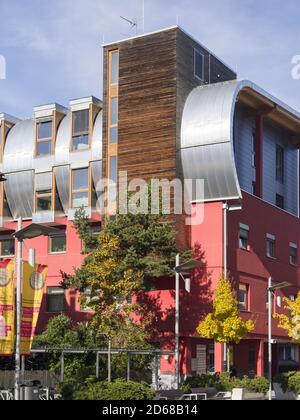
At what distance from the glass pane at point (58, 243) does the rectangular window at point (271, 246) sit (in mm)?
12767

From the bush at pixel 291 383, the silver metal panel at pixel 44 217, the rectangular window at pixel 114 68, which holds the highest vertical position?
the rectangular window at pixel 114 68

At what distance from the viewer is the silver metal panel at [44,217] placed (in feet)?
161

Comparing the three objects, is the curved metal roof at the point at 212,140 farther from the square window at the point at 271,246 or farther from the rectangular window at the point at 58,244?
the rectangular window at the point at 58,244

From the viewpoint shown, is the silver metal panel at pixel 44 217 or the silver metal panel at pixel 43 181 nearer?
the silver metal panel at pixel 44 217

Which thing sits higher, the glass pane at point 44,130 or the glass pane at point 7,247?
the glass pane at point 44,130

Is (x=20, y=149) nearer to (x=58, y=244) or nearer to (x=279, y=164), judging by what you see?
(x=58, y=244)

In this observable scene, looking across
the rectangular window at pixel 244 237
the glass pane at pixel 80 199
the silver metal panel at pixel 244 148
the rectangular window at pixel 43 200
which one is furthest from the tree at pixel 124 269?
the rectangular window at pixel 43 200

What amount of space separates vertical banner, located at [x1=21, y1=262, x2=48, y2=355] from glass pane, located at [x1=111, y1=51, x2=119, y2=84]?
78.8 ft

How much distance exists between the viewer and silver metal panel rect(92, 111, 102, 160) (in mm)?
47969

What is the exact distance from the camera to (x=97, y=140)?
48.2m

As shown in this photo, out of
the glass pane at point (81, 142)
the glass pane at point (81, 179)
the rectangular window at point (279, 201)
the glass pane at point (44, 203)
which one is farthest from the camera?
the rectangular window at point (279, 201)

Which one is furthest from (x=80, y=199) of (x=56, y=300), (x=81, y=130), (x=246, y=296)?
(x=246, y=296)

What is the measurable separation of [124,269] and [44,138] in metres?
15.4
